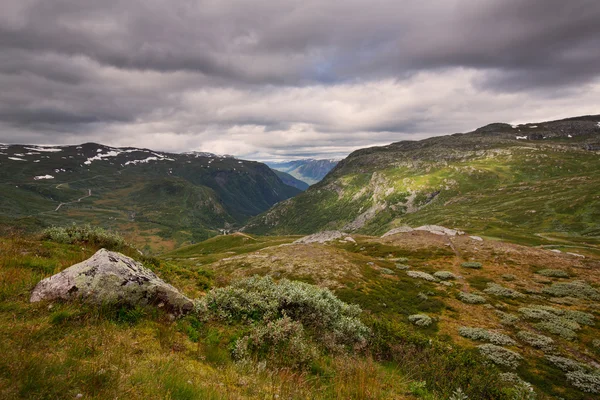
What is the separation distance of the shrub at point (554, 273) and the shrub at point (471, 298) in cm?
1851

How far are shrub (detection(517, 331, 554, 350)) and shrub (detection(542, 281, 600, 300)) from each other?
16052 mm

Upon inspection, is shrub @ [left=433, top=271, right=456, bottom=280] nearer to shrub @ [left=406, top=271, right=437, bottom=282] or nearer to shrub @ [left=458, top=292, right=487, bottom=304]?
shrub @ [left=406, top=271, right=437, bottom=282]

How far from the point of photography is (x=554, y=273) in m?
43.4

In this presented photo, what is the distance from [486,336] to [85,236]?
34870mm

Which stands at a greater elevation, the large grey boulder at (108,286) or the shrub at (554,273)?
the large grey boulder at (108,286)

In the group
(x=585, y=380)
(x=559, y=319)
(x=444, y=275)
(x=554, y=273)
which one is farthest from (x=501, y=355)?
(x=554, y=273)

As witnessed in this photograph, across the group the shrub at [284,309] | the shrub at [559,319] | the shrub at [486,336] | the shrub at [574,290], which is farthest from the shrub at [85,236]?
the shrub at [574,290]

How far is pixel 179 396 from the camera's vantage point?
17.6 feet

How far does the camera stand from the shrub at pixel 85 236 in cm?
1736

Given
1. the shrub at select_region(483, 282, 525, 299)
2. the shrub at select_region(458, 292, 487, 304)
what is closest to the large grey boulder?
the shrub at select_region(458, 292, 487, 304)

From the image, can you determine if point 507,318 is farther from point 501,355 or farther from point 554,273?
point 554,273

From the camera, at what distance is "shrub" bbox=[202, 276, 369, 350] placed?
11492 mm

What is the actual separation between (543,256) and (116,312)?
6827 centimetres

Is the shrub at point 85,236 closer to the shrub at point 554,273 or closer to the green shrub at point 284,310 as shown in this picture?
the green shrub at point 284,310
